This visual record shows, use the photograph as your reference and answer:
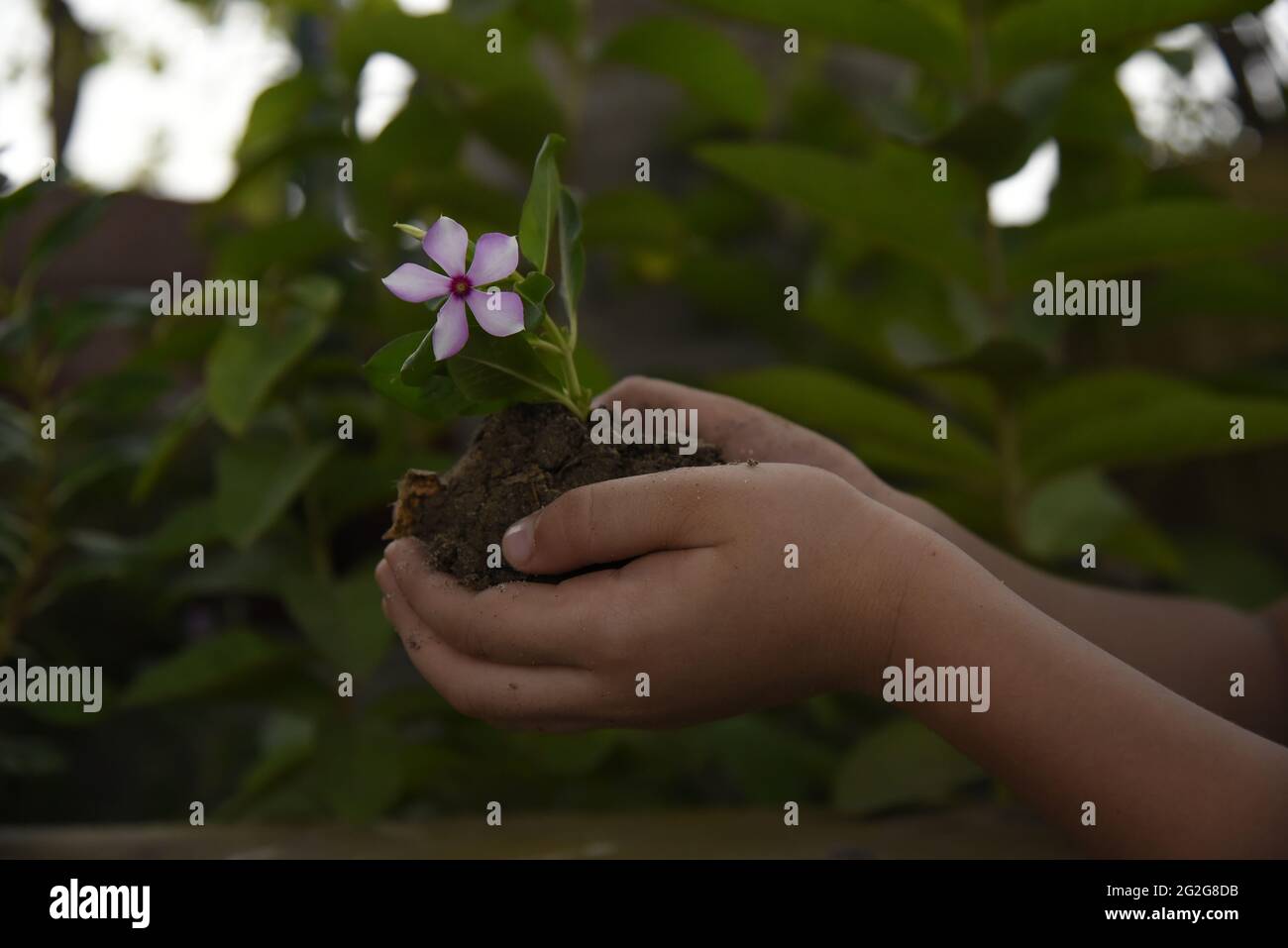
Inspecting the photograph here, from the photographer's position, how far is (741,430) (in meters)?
0.72

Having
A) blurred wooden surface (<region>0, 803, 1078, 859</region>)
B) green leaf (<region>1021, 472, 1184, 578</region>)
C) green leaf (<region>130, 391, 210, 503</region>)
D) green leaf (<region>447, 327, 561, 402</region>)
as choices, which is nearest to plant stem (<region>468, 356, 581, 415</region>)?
green leaf (<region>447, 327, 561, 402</region>)

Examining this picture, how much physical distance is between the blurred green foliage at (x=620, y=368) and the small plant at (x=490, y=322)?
0.62 ft

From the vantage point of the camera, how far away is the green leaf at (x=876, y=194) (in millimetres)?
985

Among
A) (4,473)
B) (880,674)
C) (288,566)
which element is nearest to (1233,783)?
(880,674)

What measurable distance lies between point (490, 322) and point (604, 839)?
22.8 inches

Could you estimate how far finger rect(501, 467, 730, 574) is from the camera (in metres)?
0.53

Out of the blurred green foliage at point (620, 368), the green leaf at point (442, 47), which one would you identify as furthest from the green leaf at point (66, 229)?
the green leaf at point (442, 47)

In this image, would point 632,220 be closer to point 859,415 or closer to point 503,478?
point 859,415

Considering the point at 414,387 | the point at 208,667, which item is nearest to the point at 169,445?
the point at 208,667

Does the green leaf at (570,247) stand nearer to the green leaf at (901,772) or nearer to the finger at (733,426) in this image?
the finger at (733,426)

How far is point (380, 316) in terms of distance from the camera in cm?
114

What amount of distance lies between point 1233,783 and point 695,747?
728 mm
